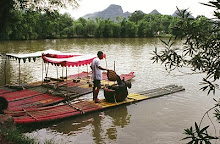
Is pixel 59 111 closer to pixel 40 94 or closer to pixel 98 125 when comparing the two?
pixel 98 125

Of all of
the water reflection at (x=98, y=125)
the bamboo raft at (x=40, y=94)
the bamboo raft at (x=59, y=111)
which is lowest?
the water reflection at (x=98, y=125)

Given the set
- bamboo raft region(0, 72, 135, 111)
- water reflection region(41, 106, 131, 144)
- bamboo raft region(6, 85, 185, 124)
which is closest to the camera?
water reflection region(41, 106, 131, 144)

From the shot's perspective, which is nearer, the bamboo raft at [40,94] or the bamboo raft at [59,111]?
the bamboo raft at [59,111]

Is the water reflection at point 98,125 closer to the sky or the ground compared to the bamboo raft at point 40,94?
closer to the ground

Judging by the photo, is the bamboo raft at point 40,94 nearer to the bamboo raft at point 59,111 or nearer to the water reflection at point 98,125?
the bamboo raft at point 59,111

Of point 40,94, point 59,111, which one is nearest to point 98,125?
point 59,111

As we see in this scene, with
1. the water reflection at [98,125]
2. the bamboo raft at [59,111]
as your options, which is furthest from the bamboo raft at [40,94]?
the water reflection at [98,125]

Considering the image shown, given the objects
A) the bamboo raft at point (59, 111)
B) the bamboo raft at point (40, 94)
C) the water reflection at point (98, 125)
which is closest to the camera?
the water reflection at point (98, 125)

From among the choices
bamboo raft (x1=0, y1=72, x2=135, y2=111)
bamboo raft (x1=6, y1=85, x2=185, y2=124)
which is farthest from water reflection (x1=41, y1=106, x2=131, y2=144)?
bamboo raft (x1=0, y1=72, x2=135, y2=111)

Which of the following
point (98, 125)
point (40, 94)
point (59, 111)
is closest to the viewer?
point (98, 125)

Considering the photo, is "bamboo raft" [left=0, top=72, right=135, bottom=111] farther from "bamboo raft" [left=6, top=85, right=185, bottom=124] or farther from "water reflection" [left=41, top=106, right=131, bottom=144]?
"water reflection" [left=41, top=106, right=131, bottom=144]

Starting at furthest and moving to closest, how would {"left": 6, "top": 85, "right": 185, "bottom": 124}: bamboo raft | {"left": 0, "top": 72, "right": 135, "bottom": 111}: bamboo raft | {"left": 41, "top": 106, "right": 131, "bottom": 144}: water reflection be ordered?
{"left": 0, "top": 72, "right": 135, "bottom": 111}: bamboo raft → {"left": 6, "top": 85, "right": 185, "bottom": 124}: bamboo raft → {"left": 41, "top": 106, "right": 131, "bottom": 144}: water reflection

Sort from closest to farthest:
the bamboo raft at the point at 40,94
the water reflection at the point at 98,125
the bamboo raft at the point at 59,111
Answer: the water reflection at the point at 98,125
the bamboo raft at the point at 59,111
the bamboo raft at the point at 40,94

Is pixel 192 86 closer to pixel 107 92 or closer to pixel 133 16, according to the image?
pixel 107 92
